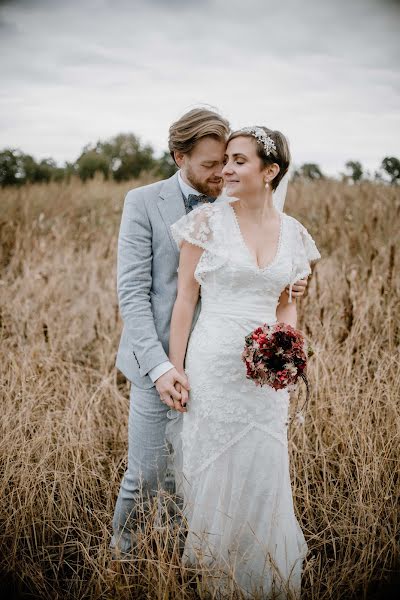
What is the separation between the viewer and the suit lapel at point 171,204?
2.28m

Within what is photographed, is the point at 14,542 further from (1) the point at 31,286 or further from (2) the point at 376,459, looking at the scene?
(1) the point at 31,286

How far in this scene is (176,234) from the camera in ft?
7.21

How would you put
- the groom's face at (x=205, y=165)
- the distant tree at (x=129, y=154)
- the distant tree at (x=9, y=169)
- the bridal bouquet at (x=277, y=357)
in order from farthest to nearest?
1. the distant tree at (x=129, y=154)
2. the distant tree at (x=9, y=169)
3. the groom's face at (x=205, y=165)
4. the bridal bouquet at (x=277, y=357)

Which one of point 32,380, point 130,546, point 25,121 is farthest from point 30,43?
point 130,546

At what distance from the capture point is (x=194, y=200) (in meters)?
2.38

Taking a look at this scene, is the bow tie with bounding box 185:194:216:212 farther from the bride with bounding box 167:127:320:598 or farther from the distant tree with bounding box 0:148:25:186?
the distant tree with bounding box 0:148:25:186

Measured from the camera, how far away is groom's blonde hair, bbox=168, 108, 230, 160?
219 centimetres

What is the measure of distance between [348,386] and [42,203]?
7.35m

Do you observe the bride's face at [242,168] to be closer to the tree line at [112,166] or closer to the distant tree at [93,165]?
the tree line at [112,166]

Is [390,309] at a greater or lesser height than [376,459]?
greater

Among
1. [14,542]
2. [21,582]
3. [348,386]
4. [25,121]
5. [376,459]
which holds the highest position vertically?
[25,121]

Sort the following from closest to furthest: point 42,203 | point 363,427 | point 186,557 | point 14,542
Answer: point 186,557, point 14,542, point 363,427, point 42,203

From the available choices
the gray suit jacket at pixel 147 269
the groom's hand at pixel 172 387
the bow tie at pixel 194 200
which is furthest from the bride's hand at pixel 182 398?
the bow tie at pixel 194 200

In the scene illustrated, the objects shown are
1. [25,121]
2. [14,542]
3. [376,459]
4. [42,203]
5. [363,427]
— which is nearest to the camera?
[14,542]
